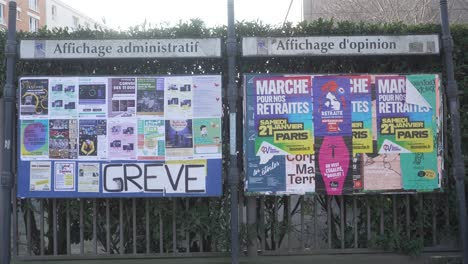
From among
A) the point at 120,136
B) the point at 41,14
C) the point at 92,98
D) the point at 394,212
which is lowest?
the point at 394,212

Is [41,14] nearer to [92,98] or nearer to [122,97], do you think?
[92,98]

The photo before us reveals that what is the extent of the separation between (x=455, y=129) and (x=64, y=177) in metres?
5.11

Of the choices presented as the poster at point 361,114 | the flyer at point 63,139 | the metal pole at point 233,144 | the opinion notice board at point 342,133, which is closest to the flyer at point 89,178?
the flyer at point 63,139

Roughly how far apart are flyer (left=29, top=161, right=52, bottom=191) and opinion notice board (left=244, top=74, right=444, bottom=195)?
2.61m

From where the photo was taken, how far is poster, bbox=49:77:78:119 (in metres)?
6.55

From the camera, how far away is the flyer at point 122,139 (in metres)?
6.53

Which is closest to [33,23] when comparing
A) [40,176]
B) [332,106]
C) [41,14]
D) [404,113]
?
[41,14]

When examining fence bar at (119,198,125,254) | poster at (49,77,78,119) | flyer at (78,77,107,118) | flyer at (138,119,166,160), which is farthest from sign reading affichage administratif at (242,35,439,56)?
fence bar at (119,198,125,254)

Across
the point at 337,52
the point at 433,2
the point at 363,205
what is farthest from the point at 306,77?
the point at 433,2

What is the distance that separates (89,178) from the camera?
6.54 metres

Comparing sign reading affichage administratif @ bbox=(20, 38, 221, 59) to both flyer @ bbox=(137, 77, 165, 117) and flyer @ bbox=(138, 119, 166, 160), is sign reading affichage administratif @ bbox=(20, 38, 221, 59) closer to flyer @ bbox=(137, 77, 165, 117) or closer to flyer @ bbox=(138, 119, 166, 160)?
flyer @ bbox=(137, 77, 165, 117)

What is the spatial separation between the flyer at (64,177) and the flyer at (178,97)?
144cm

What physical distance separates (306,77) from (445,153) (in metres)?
2.20

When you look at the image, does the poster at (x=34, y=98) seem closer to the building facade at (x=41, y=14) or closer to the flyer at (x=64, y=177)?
the flyer at (x=64, y=177)
